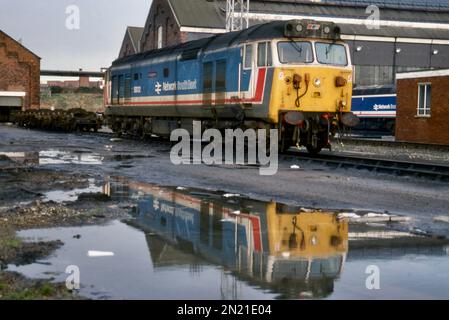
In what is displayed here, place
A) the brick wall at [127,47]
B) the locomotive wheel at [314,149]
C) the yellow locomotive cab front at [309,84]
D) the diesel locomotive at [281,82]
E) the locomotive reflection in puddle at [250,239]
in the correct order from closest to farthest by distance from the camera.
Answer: the locomotive reflection in puddle at [250,239]
the yellow locomotive cab front at [309,84]
the diesel locomotive at [281,82]
the locomotive wheel at [314,149]
the brick wall at [127,47]

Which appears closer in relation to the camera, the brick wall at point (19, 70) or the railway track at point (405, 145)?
the railway track at point (405, 145)

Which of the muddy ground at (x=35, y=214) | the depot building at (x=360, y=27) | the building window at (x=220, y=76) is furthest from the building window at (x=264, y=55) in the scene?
the depot building at (x=360, y=27)

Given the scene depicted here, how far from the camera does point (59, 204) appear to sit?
36.6ft

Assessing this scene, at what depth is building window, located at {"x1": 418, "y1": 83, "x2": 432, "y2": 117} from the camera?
1332 inches

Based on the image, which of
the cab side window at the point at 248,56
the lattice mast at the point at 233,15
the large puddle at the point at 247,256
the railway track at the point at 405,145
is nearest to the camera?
the large puddle at the point at 247,256

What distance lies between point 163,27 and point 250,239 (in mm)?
59461

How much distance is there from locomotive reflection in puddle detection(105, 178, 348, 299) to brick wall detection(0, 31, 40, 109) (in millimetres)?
59922

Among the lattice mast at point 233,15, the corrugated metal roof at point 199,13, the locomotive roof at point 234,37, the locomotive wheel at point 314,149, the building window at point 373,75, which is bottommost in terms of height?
the locomotive wheel at point 314,149

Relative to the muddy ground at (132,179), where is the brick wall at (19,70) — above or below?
above

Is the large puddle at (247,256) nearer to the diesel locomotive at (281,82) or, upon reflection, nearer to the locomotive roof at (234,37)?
the diesel locomotive at (281,82)

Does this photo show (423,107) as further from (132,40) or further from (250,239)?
(132,40)

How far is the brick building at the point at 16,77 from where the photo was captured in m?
68.7

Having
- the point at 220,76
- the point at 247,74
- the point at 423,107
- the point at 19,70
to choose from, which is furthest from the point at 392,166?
the point at 19,70

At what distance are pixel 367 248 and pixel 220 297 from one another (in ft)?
9.40
